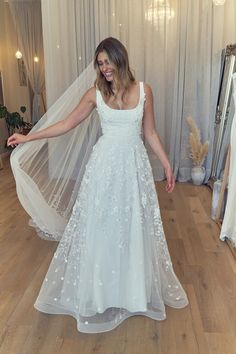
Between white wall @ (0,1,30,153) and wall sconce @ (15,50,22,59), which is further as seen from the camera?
wall sconce @ (15,50,22,59)

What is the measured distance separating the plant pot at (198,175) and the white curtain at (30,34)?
3610mm

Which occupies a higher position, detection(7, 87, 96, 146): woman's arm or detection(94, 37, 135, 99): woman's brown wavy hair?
detection(94, 37, 135, 99): woman's brown wavy hair

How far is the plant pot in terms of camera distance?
4469 millimetres

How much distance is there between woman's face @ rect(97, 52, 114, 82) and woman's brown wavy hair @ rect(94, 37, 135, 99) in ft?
0.05

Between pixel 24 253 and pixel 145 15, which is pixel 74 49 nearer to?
pixel 145 15

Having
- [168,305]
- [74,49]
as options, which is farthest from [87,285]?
Result: [74,49]

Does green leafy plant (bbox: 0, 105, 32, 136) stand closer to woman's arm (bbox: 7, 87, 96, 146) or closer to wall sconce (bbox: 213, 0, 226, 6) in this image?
wall sconce (bbox: 213, 0, 226, 6)

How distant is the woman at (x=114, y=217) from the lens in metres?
1.73

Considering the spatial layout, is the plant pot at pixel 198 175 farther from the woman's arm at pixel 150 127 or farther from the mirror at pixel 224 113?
the woman's arm at pixel 150 127

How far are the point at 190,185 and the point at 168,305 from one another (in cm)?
267

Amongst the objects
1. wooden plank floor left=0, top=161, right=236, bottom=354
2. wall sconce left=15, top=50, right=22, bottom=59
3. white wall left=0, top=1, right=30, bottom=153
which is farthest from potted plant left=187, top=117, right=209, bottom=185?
wall sconce left=15, top=50, right=22, bottom=59

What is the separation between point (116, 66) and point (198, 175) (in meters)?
3.05

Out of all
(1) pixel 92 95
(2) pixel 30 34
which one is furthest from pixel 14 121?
(1) pixel 92 95

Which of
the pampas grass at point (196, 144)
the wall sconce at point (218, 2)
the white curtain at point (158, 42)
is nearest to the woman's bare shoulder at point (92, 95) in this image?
the white curtain at point (158, 42)
